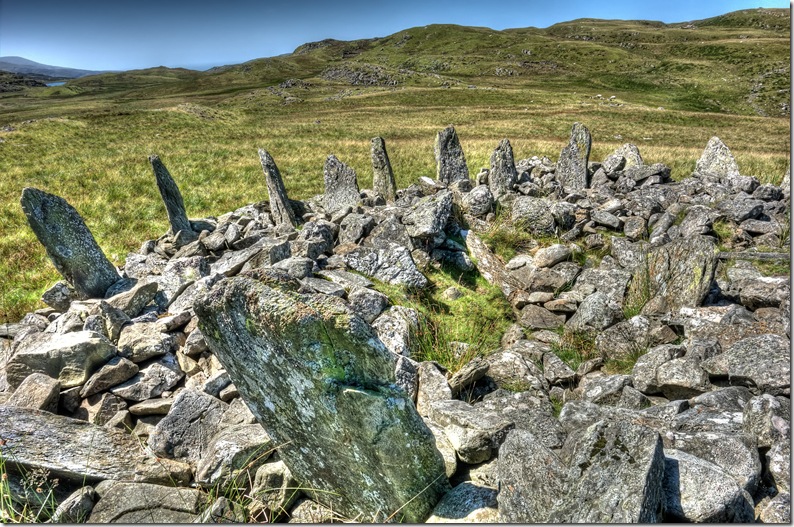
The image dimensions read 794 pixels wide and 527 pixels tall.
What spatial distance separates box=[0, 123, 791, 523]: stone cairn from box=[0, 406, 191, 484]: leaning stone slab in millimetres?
25

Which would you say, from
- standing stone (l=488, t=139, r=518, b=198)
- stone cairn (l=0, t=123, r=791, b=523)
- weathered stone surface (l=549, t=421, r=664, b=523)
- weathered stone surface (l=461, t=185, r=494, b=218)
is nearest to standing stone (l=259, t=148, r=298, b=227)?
stone cairn (l=0, t=123, r=791, b=523)

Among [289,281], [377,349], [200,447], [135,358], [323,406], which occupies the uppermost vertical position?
[289,281]

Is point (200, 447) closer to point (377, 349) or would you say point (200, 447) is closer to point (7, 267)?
point (377, 349)

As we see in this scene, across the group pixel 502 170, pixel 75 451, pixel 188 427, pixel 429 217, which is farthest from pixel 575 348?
pixel 502 170

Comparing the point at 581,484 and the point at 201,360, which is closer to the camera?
the point at 581,484

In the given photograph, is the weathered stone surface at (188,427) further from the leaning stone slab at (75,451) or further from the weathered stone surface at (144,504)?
the weathered stone surface at (144,504)


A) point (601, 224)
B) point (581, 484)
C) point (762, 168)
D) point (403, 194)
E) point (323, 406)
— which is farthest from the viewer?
point (762, 168)

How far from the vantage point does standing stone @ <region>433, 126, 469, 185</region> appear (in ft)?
58.0

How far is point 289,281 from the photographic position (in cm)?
436

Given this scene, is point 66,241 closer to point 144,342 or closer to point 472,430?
point 144,342

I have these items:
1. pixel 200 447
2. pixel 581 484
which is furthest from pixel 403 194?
pixel 581 484

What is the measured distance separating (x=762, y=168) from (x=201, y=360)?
86.3 ft

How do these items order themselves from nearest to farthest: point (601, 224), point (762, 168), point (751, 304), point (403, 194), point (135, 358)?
point (135, 358) → point (751, 304) → point (601, 224) → point (403, 194) → point (762, 168)

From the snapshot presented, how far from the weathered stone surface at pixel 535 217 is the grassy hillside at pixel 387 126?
977 centimetres
